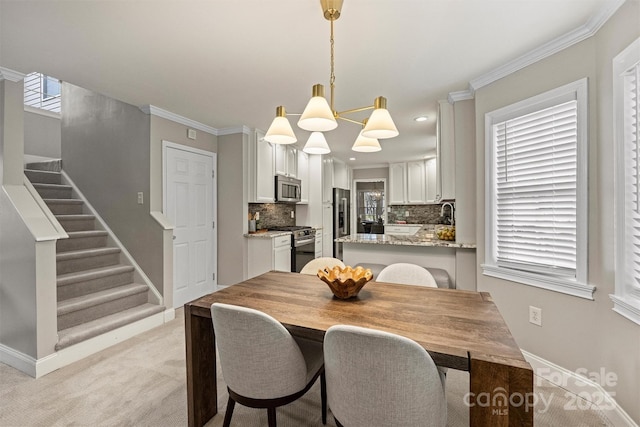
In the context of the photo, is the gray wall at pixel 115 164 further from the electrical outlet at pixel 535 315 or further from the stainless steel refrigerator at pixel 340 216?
the stainless steel refrigerator at pixel 340 216

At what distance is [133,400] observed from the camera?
1943 millimetres

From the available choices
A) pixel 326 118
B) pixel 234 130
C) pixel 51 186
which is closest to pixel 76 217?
pixel 51 186

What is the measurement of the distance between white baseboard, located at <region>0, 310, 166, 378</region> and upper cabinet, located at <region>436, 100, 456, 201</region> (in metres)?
3.29

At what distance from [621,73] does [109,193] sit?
462cm

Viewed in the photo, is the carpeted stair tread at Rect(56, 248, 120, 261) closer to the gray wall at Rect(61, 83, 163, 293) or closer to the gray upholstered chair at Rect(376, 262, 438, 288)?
the gray wall at Rect(61, 83, 163, 293)

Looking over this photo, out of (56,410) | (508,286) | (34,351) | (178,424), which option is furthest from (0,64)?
(508,286)

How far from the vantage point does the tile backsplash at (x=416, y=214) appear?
686 centimetres

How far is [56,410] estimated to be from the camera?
1.85 m

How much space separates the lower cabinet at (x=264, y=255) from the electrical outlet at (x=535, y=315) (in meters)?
2.87

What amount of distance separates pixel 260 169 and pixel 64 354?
9.44 ft

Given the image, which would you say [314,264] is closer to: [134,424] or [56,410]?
[134,424]

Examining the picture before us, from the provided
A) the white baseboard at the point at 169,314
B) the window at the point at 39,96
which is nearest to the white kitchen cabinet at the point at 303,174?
the white baseboard at the point at 169,314

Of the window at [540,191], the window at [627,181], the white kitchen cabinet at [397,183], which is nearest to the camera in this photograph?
the window at [627,181]

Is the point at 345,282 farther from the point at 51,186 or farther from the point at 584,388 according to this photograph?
the point at 51,186
